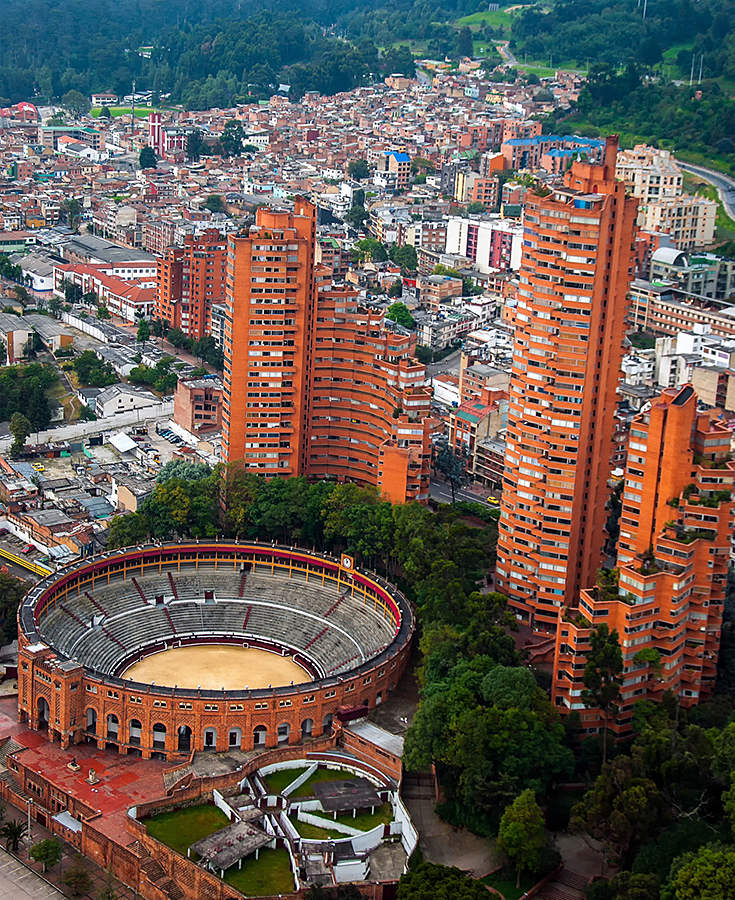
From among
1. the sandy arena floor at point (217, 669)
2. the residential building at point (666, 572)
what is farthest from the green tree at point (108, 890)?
the residential building at point (666, 572)

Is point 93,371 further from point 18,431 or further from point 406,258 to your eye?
point 406,258

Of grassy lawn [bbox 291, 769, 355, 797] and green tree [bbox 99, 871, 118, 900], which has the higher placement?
grassy lawn [bbox 291, 769, 355, 797]

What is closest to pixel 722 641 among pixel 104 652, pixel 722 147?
pixel 104 652

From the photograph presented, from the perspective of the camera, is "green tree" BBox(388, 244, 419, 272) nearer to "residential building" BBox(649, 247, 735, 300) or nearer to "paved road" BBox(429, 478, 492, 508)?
"residential building" BBox(649, 247, 735, 300)

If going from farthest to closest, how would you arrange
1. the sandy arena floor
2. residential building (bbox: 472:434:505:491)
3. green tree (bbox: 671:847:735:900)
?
residential building (bbox: 472:434:505:491) < the sandy arena floor < green tree (bbox: 671:847:735:900)

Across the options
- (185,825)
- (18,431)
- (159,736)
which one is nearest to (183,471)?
(18,431)

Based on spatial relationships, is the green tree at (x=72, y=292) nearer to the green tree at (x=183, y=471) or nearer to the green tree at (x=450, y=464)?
the green tree at (x=183, y=471)

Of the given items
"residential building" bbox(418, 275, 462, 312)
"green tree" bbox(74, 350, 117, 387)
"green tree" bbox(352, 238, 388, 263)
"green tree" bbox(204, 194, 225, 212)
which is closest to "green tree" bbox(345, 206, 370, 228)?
"green tree" bbox(352, 238, 388, 263)

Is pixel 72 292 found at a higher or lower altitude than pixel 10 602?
lower
